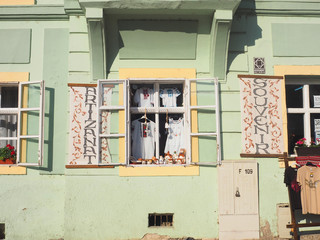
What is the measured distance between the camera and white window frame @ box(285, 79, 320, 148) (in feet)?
19.8

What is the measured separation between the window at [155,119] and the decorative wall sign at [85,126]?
0.03 m

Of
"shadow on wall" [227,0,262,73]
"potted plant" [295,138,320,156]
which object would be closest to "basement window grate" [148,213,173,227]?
"potted plant" [295,138,320,156]

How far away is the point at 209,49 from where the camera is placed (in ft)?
19.0

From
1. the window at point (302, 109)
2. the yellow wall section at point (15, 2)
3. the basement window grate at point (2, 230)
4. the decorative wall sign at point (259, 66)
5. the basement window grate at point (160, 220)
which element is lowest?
the basement window grate at point (2, 230)

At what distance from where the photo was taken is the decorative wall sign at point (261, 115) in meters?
5.68

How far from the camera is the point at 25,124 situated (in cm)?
575

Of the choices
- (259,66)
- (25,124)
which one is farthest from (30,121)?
(259,66)

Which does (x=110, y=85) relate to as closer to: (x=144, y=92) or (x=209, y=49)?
(x=144, y=92)

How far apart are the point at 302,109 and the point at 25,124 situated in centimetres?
497

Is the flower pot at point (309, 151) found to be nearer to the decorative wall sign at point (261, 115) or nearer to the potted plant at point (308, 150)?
the potted plant at point (308, 150)

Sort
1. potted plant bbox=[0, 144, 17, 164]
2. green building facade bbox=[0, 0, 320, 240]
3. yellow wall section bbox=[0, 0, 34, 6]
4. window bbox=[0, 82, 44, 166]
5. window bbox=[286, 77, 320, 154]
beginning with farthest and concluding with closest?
window bbox=[286, 77, 320, 154], yellow wall section bbox=[0, 0, 34, 6], potted plant bbox=[0, 144, 17, 164], window bbox=[0, 82, 44, 166], green building facade bbox=[0, 0, 320, 240]

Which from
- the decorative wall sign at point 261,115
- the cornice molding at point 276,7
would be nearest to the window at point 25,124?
the decorative wall sign at point 261,115

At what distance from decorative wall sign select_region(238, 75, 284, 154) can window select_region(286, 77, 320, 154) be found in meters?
0.45

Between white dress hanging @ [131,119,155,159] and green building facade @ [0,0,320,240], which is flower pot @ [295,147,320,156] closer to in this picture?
green building facade @ [0,0,320,240]
